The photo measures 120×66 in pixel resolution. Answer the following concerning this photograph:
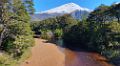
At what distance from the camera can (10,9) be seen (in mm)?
27719

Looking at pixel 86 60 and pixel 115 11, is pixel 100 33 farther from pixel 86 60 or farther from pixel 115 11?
pixel 86 60

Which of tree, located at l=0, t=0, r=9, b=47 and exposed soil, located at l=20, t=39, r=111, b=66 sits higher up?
tree, located at l=0, t=0, r=9, b=47

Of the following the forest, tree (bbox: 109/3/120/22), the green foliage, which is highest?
tree (bbox: 109/3/120/22)

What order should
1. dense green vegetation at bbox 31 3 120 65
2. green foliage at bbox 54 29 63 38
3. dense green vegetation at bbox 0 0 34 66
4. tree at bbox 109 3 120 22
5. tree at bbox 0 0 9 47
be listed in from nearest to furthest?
tree at bbox 0 0 9 47 → dense green vegetation at bbox 0 0 34 66 → dense green vegetation at bbox 31 3 120 65 → tree at bbox 109 3 120 22 → green foliage at bbox 54 29 63 38

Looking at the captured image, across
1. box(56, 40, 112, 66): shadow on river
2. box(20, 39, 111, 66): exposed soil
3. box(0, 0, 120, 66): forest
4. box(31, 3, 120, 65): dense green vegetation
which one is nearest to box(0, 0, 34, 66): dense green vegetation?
box(0, 0, 120, 66): forest

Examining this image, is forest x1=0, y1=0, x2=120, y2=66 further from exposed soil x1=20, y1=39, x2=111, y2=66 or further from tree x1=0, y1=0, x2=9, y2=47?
exposed soil x1=20, y1=39, x2=111, y2=66

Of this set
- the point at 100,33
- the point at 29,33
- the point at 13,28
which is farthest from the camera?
the point at 100,33

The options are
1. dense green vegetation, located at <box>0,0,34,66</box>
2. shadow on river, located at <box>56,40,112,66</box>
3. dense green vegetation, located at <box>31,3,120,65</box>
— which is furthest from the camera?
dense green vegetation, located at <box>31,3,120,65</box>

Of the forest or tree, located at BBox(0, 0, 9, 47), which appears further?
the forest

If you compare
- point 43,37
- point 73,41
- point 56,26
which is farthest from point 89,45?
point 56,26

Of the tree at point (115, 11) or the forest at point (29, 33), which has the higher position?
the tree at point (115, 11)

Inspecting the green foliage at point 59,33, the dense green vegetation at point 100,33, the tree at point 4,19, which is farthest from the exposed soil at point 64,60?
the green foliage at point 59,33

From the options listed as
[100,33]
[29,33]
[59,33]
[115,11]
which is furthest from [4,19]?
[59,33]

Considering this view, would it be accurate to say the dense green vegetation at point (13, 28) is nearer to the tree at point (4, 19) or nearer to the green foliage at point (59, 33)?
the tree at point (4, 19)
